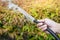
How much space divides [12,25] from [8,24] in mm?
45

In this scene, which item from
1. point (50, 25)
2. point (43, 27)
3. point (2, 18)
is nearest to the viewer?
point (43, 27)

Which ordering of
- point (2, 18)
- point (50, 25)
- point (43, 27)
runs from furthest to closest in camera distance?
point (2, 18) < point (50, 25) < point (43, 27)

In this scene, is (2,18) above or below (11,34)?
above

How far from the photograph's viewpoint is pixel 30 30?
2.53 metres

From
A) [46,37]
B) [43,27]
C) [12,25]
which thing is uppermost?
[43,27]

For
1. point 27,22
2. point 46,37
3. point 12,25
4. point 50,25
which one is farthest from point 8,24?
point 50,25

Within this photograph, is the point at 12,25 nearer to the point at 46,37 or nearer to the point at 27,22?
the point at 27,22

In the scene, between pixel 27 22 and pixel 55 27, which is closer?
pixel 55 27

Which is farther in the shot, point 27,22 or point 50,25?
point 27,22

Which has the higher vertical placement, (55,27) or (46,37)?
(55,27)

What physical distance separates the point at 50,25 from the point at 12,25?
0.60m

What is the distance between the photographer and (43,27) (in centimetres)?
188

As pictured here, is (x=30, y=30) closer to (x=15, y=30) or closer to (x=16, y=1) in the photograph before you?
(x=15, y=30)

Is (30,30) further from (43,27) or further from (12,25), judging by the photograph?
(43,27)
